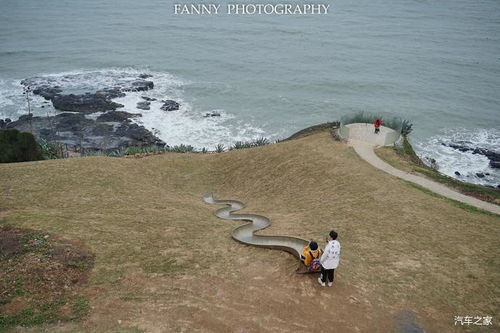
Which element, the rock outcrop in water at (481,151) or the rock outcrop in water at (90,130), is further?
the rock outcrop in water at (90,130)

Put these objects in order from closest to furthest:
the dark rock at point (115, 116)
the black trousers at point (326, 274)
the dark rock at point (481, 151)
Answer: the black trousers at point (326, 274), the dark rock at point (481, 151), the dark rock at point (115, 116)

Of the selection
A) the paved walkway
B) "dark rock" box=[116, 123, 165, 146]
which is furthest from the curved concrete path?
"dark rock" box=[116, 123, 165, 146]

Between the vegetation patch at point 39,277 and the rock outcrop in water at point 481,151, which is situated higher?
the vegetation patch at point 39,277

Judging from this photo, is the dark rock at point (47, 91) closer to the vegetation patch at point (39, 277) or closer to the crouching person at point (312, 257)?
the vegetation patch at point (39, 277)

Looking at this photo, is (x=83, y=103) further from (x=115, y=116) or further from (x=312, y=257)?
(x=312, y=257)

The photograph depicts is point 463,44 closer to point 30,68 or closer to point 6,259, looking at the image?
point 30,68

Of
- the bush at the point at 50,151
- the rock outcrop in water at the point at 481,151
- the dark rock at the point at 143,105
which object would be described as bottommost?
the rock outcrop in water at the point at 481,151

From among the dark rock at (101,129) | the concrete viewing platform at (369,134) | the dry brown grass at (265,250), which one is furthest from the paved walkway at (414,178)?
the dark rock at (101,129)

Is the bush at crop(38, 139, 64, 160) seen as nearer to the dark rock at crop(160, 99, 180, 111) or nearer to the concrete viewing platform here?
the dark rock at crop(160, 99, 180, 111)
